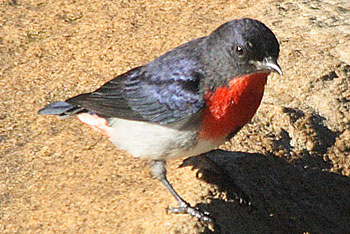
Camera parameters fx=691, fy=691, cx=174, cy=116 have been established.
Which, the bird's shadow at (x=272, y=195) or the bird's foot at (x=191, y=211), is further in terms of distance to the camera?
the bird's shadow at (x=272, y=195)

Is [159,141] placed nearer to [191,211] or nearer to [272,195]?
[191,211]

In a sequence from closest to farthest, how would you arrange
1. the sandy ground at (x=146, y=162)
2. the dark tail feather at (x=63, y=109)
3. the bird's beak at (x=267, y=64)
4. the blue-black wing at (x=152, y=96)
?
the bird's beak at (x=267, y=64), the blue-black wing at (x=152, y=96), the sandy ground at (x=146, y=162), the dark tail feather at (x=63, y=109)

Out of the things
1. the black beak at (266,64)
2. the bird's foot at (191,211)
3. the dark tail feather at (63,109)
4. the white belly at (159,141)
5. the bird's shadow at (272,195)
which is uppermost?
the black beak at (266,64)

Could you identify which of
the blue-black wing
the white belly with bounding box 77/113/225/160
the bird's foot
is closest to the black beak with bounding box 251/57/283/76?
the blue-black wing

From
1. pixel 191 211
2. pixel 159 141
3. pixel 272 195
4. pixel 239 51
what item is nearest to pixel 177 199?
pixel 191 211

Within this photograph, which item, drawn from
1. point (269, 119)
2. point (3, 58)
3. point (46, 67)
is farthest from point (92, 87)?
point (269, 119)

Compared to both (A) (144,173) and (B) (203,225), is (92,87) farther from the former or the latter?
(B) (203,225)

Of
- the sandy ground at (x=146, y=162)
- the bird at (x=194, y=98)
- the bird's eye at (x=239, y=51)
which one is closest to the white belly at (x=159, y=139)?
the bird at (x=194, y=98)

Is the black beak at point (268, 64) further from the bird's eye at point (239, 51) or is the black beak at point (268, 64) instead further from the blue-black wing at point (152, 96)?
the blue-black wing at point (152, 96)
